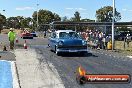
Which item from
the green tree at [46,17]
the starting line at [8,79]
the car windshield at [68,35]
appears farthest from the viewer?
the green tree at [46,17]

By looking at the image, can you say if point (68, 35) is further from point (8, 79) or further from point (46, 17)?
point (46, 17)

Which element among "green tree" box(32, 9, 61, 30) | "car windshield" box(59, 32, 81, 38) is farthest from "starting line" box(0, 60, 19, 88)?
"green tree" box(32, 9, 61, 30)

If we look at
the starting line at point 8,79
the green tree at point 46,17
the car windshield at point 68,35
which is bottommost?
the starting line at point 8,79

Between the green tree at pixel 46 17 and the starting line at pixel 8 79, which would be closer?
the starting line at pixel 8 79

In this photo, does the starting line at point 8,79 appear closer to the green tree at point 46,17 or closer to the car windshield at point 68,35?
the car windshield at point 68,35

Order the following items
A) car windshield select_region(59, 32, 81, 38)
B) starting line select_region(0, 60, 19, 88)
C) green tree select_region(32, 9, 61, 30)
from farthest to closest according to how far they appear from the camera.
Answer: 1. green tree select_region(32, 9, 61, 30)
2. car windshield select_region(59, 32, 81, 38)
3. starting line select_region(0, 60, 19, 88)

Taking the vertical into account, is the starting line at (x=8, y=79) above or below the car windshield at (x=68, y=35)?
below

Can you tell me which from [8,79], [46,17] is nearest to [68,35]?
[8,79]

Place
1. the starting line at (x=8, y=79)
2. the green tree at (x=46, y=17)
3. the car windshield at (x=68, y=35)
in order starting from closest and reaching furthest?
1. the starting line at (x=8, y=79)
2. the car windshield at (x=68, y=35)
3. the green tree at (x=46, y=17)

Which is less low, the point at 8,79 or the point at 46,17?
the point at 46,17

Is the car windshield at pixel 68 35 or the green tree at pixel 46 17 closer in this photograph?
the car windshield at pixel 68 35

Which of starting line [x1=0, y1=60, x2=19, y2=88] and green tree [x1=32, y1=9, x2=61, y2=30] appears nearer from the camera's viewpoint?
starting line [x1=0, y1=60, x2=19, y2=88]

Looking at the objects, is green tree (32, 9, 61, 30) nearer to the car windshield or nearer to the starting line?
the car windshield

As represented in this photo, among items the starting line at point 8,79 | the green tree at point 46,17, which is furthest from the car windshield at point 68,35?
the green tree at point 46,17
